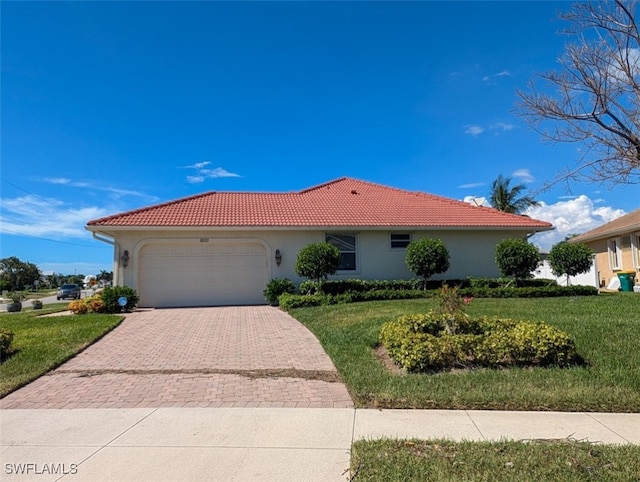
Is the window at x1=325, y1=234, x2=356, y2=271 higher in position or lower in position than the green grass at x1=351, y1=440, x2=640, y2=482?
higher

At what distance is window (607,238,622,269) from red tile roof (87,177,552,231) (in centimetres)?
818

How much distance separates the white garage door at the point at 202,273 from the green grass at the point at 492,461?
41.1 ft

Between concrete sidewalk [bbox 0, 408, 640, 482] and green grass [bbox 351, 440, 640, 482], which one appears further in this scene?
concrete sidewalk [bbox 0, 408, 640, 482]

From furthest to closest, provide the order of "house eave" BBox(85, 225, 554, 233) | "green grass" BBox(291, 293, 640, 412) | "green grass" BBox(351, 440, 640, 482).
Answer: "house eave" BBox(85, 225, 554, 233) → "green grass" BBox(291, 293, 640, 412) → "green grass" BBox(351, 440, 640, 482)

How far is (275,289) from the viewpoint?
48.5ft

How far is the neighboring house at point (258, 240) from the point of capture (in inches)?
601

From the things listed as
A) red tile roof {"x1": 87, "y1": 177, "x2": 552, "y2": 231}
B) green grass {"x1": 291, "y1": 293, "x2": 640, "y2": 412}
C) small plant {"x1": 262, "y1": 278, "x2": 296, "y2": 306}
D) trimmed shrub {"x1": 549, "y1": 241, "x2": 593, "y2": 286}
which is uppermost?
red tile roof {"x1": 87, "y1": 177, "x2": 552, "y2": 231}

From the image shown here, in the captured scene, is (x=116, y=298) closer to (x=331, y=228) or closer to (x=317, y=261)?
(x=317, y=261)

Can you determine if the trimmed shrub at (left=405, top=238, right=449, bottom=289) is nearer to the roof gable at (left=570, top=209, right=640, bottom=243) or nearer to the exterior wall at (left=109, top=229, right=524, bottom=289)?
the exterior wall at (left=109, top=229, right=524, bottom=289)

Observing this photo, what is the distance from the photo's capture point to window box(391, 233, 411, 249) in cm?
1702

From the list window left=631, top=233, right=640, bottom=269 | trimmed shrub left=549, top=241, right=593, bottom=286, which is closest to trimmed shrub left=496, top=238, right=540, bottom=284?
trimmed shrub left=549, top=241, right=593, bottom=286

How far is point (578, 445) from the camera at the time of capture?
3705 millimetres

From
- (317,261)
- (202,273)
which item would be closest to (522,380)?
(317,261)

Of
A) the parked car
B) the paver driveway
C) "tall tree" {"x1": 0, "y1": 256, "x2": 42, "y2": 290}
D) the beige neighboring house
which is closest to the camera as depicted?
the paver driveway
